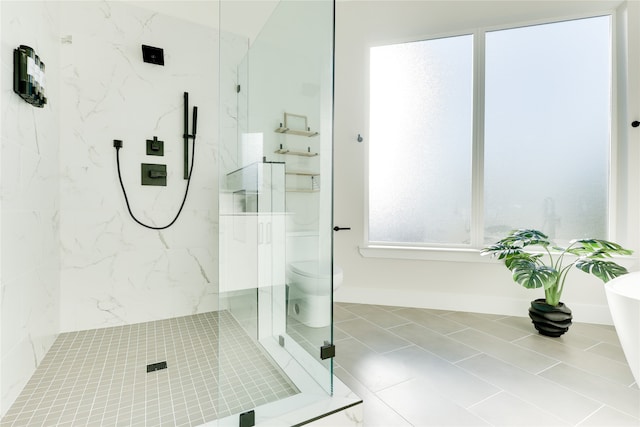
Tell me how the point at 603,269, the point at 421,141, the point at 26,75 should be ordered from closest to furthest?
the point at 26,75 → the point at 603,269 → the point at 421,141

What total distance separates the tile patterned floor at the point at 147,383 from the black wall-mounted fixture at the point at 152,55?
1.95 m

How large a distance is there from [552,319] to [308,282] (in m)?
1.84

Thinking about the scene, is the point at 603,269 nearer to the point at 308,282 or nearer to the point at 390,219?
the point at 390,219

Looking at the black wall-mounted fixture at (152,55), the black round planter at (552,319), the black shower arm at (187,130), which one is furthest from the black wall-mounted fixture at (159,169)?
the black round planter at (552,319)

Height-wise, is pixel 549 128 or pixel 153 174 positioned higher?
pixel 549 128

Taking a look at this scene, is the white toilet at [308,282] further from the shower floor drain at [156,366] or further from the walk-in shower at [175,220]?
the shower floor drain at [156,366]

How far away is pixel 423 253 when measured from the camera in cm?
279

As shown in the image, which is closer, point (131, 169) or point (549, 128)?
point (131, 169)

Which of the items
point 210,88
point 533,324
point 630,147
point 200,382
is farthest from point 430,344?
point 210,88

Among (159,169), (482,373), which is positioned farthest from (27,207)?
(482,373)

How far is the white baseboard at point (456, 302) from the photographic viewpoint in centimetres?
244

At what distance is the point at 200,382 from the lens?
1566mm

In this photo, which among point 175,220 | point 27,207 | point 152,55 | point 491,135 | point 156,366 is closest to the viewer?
point 27,207

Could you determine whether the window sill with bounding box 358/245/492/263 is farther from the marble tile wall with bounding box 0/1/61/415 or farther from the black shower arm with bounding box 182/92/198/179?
the marble tile wall with bounding box 0/1/61/415
